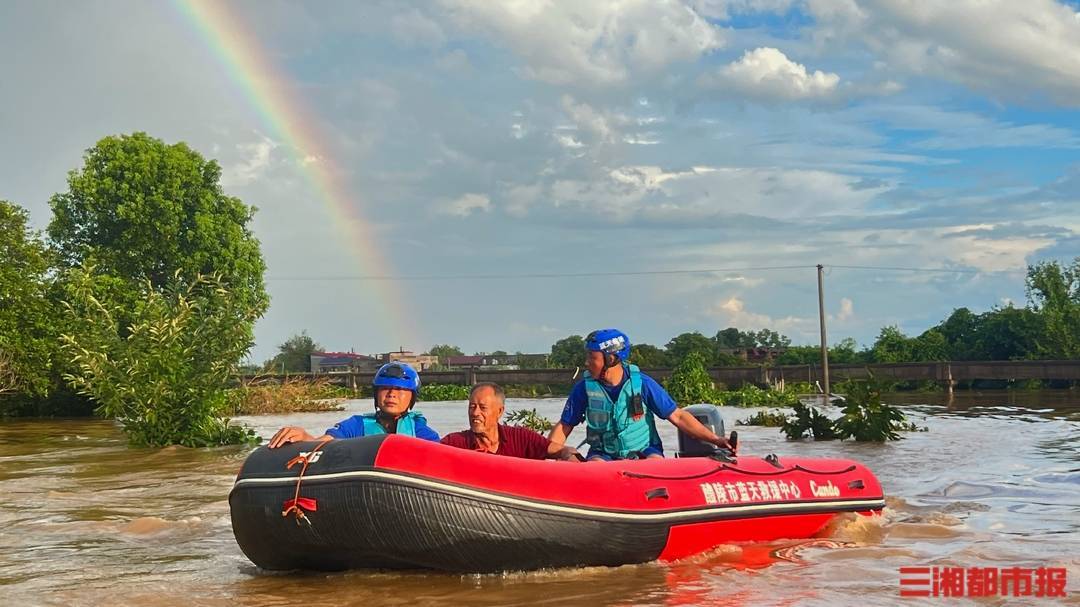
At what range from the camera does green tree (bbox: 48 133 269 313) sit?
125ft

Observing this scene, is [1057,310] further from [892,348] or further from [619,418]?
[619,418]

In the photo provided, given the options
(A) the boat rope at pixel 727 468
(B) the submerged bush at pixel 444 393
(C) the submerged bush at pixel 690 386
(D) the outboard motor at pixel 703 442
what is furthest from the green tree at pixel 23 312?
(A) the boat rope at pixel 727 468

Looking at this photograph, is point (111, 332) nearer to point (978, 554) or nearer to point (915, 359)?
point (978, 554)

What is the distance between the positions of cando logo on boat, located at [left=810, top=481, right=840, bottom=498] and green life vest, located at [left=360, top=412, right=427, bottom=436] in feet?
9.50

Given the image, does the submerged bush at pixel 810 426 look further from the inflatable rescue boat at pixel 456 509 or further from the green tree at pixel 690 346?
the green tree at pixel 690 346

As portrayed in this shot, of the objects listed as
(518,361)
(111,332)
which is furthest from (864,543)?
(518,361)

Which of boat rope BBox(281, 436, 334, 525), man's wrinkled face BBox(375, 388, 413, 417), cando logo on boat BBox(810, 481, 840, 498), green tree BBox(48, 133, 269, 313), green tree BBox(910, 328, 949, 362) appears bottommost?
cando logo on boat BBox(810, 481, 840, 498)

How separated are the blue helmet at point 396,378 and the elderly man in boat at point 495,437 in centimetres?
40

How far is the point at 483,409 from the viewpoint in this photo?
22.8 feet

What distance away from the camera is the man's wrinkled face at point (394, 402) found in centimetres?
696

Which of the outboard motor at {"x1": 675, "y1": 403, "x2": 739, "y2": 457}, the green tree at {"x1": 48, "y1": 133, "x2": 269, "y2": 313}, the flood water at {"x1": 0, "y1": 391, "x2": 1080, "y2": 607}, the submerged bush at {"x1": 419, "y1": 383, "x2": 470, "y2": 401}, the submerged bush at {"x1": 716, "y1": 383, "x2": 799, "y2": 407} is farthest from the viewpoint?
the submerged bush at {"x1": 419, "y1": 383, "x2": 470, "y2": 401}

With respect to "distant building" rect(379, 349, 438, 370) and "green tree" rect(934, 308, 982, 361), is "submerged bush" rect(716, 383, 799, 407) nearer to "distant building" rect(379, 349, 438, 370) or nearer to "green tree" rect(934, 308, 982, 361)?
"green tree" rect(934, 308, 982, 361)

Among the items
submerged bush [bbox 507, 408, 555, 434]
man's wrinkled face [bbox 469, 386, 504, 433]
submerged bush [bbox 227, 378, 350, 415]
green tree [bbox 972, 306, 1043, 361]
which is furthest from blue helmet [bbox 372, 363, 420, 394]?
green tree [bbox 972, 306, 1043, 361]

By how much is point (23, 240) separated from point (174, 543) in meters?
21.6
